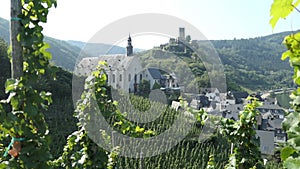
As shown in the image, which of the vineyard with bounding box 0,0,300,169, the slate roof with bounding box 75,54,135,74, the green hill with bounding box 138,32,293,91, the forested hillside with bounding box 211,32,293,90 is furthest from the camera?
the forested hillside with bounding box 211,32,293,90

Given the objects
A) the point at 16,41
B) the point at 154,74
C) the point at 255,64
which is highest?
the point at 16,41

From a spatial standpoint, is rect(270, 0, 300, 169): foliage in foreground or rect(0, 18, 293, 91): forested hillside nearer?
rect(270, 0, 300, 169): foliage in foreground

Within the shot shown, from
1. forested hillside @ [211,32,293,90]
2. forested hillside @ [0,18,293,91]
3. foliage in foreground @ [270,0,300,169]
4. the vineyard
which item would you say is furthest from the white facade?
forested hillside @ [211,32,293,90]

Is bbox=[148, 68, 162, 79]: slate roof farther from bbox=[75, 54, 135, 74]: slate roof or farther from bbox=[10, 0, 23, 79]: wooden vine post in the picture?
bbox=[10, 0, 23, 79]: wooden vine post

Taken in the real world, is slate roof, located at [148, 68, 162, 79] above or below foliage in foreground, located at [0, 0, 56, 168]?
below

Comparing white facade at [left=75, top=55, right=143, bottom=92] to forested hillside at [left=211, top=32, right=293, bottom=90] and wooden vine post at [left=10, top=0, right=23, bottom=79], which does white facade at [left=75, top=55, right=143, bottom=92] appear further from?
forested hillside at [left=211, top=32, right=293, bottom=90]

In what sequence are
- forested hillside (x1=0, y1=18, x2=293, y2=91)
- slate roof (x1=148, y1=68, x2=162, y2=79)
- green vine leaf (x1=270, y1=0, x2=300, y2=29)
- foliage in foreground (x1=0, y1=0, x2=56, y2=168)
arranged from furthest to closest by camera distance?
forested hillside (x1=0, y1=18, x2=293, y2=91) < slate roof (x1=148, y1=68, x2=162, y2=79) < foliage in foreground (x1=0, y1=0, x2=56, y2=168) < green vine leaf (x1=270, y1=0, x2=300, y2=29)

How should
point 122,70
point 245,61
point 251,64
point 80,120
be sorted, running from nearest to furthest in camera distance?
point 80,120, point 122,70, point 251,64, point 245,61

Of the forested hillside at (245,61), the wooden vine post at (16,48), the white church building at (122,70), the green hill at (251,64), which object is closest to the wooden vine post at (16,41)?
the wooden vine post at (16,48)

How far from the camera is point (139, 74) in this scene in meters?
31.1

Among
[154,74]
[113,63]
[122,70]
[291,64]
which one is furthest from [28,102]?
[154,74]

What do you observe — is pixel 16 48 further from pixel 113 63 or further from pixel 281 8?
pixel 113 63

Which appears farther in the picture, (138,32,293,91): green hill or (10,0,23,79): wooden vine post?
(138,32,293,91): green hill

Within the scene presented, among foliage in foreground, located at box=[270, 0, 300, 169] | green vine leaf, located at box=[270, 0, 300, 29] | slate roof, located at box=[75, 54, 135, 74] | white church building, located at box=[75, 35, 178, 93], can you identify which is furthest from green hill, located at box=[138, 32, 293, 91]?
green vine leaf, located at box=[270, 0, 300, 29]
